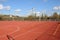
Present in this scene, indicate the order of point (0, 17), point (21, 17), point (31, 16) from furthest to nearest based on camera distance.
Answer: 1. point (31, 16)
2. point (21, 17)
3. point (0, 17)

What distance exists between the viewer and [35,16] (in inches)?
4395

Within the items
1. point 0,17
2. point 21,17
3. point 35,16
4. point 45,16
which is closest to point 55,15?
point 45,16

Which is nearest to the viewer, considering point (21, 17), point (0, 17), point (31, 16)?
→ point (0, 17)

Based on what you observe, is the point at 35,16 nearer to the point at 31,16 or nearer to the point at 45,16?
the point at 31,16

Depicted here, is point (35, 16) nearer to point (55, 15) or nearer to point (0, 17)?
point (55, 15)

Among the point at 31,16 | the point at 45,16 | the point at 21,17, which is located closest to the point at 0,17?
the point at 21,17

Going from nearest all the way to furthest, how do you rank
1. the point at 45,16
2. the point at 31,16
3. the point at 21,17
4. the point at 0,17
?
the point at 0,17
the point at 21,17
the point at 31,16
the point at 45,16

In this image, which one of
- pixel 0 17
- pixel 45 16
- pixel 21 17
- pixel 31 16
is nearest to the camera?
pixel 0 17

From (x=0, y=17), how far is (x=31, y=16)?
32526mm

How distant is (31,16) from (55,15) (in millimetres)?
24254

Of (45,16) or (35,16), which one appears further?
(45,16)

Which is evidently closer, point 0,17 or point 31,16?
point 0,17

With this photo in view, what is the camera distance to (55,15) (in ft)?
409

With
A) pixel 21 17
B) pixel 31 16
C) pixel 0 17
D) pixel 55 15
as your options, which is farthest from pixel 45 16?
pixel 0 17
